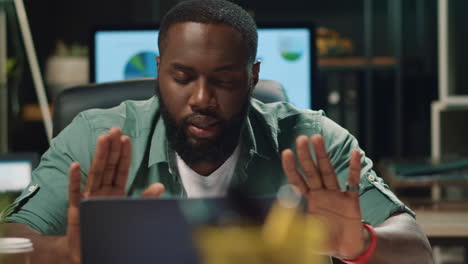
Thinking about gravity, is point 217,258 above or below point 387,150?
above

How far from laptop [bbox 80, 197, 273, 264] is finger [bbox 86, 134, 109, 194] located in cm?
22

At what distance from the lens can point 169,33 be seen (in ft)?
4.87

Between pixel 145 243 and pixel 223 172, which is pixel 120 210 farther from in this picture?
pixel 223 172

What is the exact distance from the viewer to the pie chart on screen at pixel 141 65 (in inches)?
95.3

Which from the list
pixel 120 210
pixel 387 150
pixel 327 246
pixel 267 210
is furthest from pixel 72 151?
pixel 387 150

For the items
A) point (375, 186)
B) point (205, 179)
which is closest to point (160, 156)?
point (205, 179)

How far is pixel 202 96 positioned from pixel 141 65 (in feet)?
3.51

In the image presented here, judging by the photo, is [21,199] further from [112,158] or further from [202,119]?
[112,158]

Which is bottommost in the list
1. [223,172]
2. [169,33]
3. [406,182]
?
[406,182]

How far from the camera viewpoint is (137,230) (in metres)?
0.73

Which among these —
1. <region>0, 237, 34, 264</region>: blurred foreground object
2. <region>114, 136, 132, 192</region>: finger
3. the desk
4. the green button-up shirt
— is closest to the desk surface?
the desk

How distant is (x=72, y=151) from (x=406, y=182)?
911 millimetres

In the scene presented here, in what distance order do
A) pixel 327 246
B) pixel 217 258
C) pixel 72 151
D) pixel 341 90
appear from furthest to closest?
1. pixel 341 90
2. pixel 72 151
3. pixel 327 246
4. pixel 217 258

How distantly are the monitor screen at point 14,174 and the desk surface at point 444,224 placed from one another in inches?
43.2
